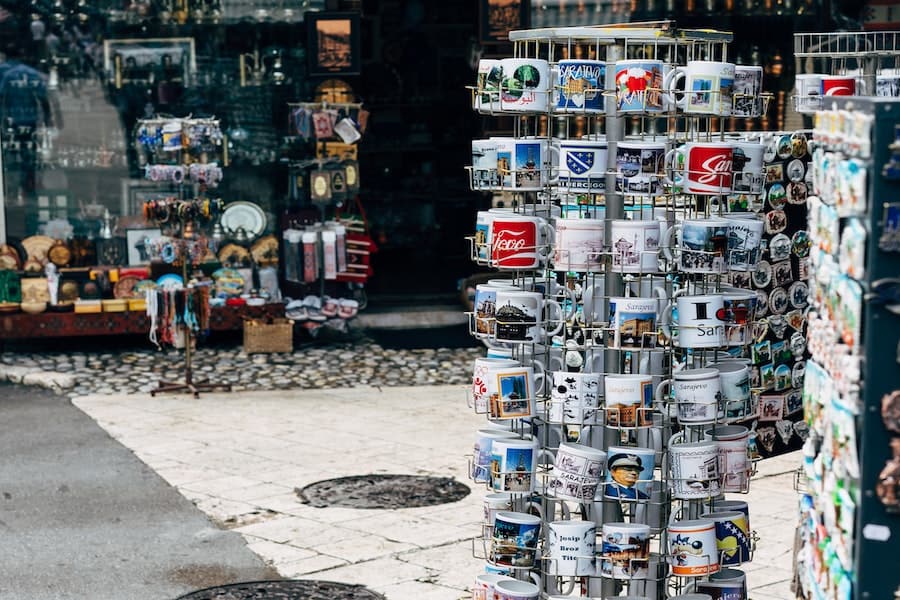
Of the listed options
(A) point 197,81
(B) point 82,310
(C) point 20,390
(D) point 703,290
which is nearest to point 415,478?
(D) point 703,290

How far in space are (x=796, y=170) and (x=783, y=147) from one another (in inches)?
10.7

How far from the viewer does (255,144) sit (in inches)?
667

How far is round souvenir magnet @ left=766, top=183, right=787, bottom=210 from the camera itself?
1030 centimetres

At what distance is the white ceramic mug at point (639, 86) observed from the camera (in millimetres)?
7035

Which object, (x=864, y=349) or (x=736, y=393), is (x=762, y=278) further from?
(x=864, y=349)

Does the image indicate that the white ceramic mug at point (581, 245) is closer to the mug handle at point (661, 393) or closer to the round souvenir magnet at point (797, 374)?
the mug handle at point (661, 393)

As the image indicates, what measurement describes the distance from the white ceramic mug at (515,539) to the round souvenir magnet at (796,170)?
4187 millimetres

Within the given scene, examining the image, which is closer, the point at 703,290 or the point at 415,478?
the point at 703,290

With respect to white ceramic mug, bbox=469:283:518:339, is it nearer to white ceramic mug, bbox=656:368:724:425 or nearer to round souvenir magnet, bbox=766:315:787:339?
white ceramic mug, bbox=656:368:724:425

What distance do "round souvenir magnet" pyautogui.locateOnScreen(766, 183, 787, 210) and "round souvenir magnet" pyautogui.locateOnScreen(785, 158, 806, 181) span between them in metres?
0.10

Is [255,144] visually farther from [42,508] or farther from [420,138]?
[42,508]

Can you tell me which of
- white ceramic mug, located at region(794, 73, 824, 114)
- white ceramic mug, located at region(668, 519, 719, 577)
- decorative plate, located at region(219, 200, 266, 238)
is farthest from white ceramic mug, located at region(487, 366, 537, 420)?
decorative plate, located at region(219, 200, 266, 238)

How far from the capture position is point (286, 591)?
8.71m

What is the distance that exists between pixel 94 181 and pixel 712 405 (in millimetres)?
11159
